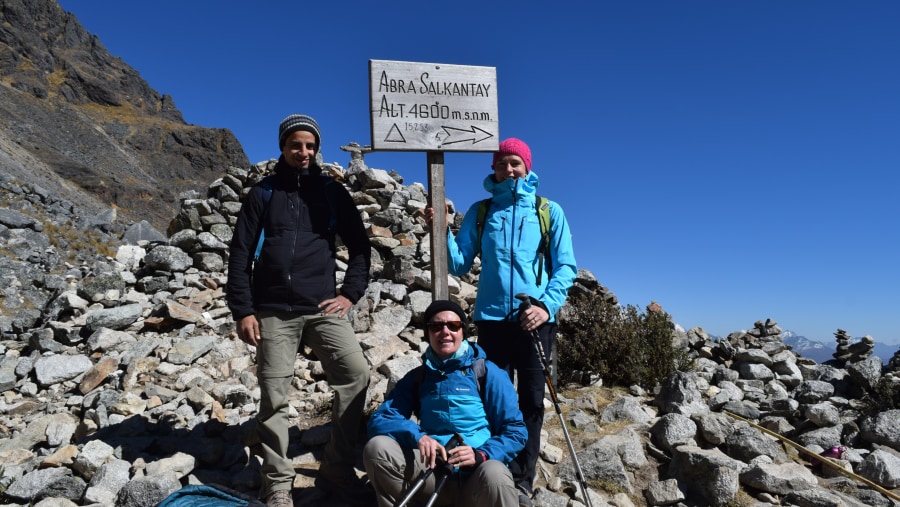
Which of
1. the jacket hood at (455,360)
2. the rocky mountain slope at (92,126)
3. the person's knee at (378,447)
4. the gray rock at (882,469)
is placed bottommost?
the gray rock at (882,469)

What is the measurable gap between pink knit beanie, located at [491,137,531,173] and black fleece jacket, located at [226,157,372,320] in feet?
5.13

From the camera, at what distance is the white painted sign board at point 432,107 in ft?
16.9


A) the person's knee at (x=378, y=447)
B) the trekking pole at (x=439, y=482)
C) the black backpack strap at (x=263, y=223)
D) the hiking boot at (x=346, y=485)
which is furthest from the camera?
the hiking boot at (x=346, y=485)

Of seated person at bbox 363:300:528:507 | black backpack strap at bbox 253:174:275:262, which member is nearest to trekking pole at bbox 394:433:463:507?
seated person at bbox 363:300:528:507

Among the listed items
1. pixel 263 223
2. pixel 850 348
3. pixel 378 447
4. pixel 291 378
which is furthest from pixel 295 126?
pixel 850 348

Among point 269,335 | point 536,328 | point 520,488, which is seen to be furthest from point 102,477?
point 536,328

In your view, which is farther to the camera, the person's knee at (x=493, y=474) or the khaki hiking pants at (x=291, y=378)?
the khaki hiking pants at (x=291, y=378)

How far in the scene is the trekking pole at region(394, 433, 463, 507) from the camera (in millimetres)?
3623

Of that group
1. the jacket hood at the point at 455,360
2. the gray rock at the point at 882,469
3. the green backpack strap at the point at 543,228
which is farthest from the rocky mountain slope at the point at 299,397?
the green backpack strap at the point at 543,228

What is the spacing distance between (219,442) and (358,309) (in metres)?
3.11

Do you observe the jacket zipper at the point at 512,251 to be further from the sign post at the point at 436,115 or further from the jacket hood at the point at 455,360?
the sign post at the point at 436,115

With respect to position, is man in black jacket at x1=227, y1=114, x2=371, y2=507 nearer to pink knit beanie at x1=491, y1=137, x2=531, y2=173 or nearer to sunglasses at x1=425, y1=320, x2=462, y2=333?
sunglasses at x1=425, y1=320, x2=462, y2=333

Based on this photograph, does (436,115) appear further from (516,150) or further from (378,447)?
(378,447)

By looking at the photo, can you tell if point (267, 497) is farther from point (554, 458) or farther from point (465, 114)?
point (465, 114)
